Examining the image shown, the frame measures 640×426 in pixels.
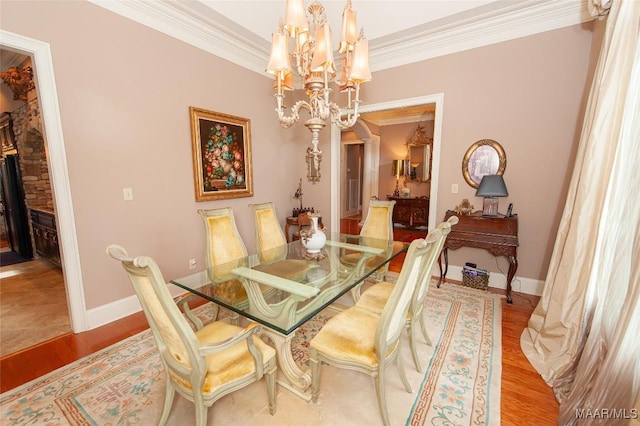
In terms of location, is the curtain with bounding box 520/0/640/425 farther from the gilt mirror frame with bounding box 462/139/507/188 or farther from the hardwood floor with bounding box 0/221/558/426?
the gilt mirror frame with bounding box 462/139/507/188

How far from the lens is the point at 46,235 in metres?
3.68

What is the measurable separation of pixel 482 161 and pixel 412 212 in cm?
305

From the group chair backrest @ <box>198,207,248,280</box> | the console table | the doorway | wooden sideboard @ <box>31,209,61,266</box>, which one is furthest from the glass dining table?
the doorway

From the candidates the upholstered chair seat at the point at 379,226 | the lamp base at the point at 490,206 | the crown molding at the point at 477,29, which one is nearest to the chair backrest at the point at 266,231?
the upholstered chair seat at the point at 379,226

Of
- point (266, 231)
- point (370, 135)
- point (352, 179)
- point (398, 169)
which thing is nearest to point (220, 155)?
point (266, 231)

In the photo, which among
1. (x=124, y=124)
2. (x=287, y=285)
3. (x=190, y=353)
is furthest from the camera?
(x=124, y=124)

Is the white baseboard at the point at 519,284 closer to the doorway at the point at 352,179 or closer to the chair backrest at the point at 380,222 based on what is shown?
the chair backrest at the point at 380,222

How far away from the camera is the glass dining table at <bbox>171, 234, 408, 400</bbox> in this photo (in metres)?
1.45

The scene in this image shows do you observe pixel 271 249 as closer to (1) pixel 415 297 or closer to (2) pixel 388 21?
(1) pixel 415 297

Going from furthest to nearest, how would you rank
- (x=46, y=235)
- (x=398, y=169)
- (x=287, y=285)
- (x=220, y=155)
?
1. (x=398, y=169)
2. (x=46, y=235)
3. (x=220, y=155)
4. (x=287, y=285)

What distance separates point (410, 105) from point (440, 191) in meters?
1.19

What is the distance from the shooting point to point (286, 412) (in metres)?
1.43

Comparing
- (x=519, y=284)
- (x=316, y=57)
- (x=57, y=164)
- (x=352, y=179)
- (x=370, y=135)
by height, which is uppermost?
(x=370, y=135)

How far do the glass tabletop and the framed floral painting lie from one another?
1258 millimetres
